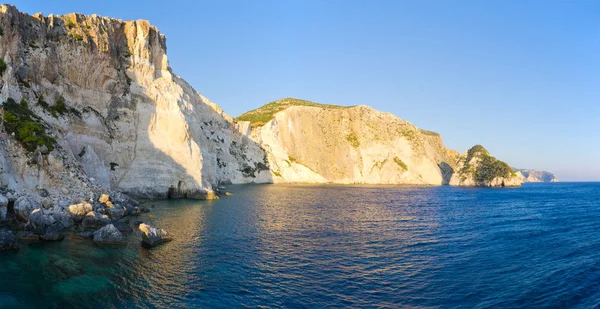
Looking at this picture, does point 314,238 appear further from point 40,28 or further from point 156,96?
point 40,28

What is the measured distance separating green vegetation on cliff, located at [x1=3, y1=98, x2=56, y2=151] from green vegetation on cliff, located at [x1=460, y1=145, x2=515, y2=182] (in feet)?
513

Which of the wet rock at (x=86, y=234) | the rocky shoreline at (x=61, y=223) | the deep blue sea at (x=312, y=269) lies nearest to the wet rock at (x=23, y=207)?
the rocky shoreline at (x=61, y=223)

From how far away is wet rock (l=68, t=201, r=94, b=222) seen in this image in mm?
30167

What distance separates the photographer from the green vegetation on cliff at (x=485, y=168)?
14362 cm

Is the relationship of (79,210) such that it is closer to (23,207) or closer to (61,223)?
(61,223)

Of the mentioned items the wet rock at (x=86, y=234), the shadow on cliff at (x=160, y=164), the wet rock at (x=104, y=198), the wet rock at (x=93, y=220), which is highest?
the shadow on cliff at (x=160, y=164)

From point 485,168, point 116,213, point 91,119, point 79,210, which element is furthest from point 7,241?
point 485,168

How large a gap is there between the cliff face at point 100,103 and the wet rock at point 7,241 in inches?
382

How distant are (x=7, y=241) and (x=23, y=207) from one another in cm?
711

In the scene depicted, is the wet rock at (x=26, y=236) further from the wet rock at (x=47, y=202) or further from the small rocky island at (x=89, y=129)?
the wet rock at (x=47, y=202)

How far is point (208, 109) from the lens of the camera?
112m

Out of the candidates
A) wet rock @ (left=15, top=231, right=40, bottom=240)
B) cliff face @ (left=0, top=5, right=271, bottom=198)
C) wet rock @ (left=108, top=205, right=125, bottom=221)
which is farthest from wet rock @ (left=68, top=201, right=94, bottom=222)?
wet rock @ (left=15, top=231, right=40, bottom=240)

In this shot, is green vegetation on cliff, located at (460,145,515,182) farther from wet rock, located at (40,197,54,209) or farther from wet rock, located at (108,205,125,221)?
wet rock, located at (40,197,54,209)

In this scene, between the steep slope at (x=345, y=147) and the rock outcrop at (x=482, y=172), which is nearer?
the steep slope at (x=345, y=147)
